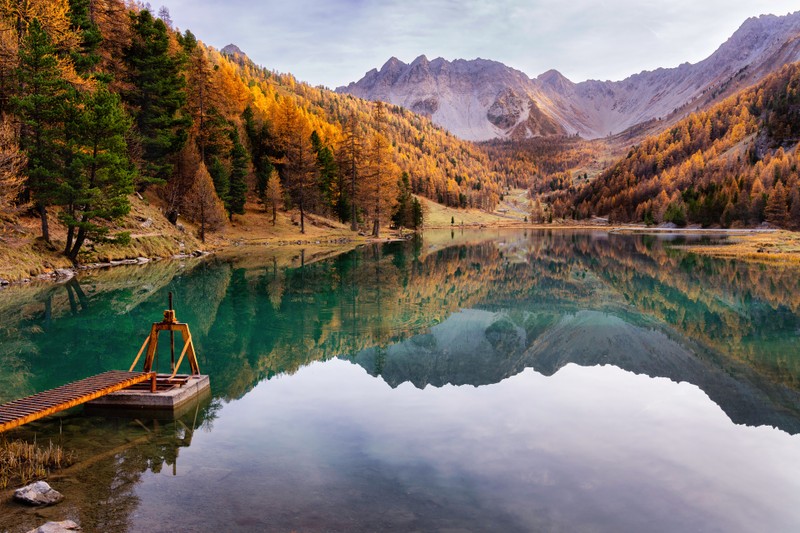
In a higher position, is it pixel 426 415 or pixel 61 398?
pixel 61 398

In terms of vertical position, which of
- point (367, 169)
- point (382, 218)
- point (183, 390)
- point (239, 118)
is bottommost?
point (183, 390)

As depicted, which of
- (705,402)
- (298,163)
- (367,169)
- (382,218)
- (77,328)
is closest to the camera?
(705,402)

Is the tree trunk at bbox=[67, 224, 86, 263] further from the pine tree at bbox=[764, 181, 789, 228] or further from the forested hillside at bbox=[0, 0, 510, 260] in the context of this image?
the pine tree at bbox=[764, 181, 789, 228]

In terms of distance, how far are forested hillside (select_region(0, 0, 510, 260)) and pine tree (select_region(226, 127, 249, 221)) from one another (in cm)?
17

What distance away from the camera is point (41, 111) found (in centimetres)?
3559

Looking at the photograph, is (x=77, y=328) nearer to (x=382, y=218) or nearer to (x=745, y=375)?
(x=745, y=375)

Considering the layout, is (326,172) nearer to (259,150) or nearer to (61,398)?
(259,150)

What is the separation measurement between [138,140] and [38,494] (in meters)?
49.3

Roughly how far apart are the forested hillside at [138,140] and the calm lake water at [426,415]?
924 centimetres

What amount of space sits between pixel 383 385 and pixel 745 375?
1262cm

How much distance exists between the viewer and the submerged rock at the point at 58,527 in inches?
282

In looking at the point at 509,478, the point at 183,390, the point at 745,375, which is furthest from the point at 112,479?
the point at 745,375

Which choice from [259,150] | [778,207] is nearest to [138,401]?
[259,150]

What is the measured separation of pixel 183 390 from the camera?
13.5 meters
